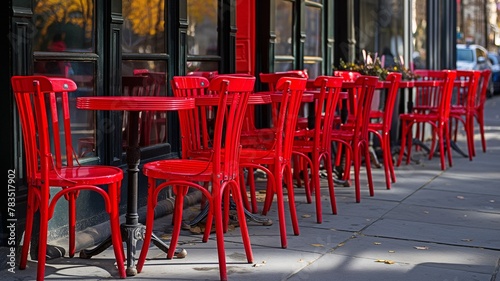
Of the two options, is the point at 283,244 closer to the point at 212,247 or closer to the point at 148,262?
the point at 212,247

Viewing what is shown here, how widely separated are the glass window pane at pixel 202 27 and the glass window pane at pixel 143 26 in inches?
25.2

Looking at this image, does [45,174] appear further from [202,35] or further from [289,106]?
[202,35]

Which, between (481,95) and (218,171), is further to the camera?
(481,95)

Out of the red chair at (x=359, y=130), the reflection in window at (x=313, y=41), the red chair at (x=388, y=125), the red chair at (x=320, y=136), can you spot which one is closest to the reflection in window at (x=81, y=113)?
the red chair at (x=320, y=136)

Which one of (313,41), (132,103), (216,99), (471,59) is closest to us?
(132,103)

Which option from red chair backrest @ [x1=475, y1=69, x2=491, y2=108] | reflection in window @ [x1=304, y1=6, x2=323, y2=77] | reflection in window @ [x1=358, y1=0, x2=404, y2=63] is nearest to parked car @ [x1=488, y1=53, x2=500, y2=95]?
reflection in window @ [x1=358, y1=0, x2=404, y2=63]

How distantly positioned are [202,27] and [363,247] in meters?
3.21

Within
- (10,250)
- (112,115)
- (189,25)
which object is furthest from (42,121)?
(189,25)

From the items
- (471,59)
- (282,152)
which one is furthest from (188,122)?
(471,59)

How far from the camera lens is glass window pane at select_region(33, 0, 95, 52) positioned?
5.82m

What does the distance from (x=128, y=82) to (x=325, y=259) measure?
2.24 meters

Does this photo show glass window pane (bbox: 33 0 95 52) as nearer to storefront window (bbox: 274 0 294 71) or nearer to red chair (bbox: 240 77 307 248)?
red chair (bbox: 240 77 307 248)

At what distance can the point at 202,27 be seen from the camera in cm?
848

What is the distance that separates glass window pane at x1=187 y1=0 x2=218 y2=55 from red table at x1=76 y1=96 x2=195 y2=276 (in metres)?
→ 2.91
